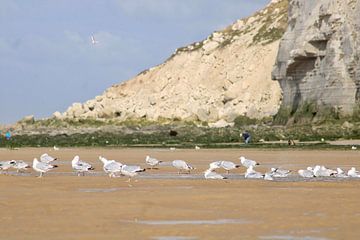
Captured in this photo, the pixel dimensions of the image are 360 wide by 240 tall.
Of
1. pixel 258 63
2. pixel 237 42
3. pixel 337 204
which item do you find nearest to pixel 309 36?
pixel 258 63

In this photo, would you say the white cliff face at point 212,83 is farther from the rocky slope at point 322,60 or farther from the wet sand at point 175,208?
the wet sand at point 175,208

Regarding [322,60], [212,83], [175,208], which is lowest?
[175,208]

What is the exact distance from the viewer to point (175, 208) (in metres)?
12.9

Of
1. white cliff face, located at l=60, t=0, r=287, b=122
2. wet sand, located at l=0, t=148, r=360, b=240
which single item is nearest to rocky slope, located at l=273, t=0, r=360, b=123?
white cliff face, located at l=60, t=0, r=287, b=122

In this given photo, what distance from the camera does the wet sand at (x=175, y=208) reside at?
1034cm

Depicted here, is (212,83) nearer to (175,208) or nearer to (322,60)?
(322,60)

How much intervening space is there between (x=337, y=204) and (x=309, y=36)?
4024 centimetres

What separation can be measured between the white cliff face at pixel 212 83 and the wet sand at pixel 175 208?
51.3 m

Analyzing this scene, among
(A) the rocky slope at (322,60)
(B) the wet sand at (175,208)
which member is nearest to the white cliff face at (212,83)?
(A) the rocky slope at (322,60)

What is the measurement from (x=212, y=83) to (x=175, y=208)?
72.9 m

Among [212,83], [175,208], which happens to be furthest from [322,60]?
[175,208]

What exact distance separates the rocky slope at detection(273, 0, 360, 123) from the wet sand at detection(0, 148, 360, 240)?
29956 mm

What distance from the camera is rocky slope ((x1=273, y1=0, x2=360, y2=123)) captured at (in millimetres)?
48344

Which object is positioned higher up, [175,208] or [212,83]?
[212,83]
